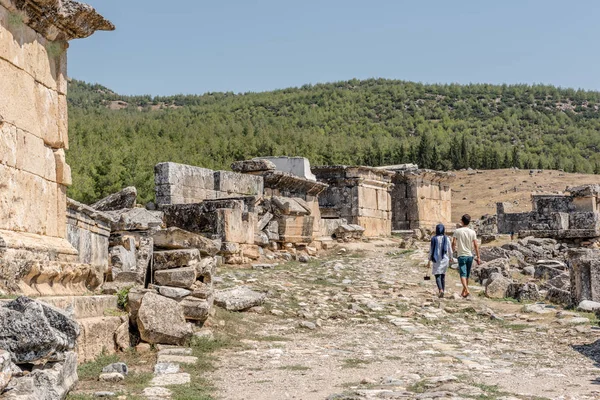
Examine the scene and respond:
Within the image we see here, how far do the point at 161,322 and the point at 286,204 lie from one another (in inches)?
359

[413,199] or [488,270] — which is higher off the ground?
[413,199]

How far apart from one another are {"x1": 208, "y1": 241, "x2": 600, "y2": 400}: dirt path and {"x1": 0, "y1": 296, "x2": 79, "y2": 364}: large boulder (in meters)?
1.54

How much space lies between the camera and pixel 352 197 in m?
22.6

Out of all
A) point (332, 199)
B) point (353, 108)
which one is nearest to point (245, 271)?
point (332, 199)

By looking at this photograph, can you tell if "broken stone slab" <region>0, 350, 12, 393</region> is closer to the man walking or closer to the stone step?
the stone step

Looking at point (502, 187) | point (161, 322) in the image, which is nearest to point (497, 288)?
point (161, 322)

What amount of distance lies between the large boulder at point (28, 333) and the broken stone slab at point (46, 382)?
0.09 meters

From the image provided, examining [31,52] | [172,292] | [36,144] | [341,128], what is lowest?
[172,292]

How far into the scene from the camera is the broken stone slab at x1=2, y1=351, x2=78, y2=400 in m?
3.71

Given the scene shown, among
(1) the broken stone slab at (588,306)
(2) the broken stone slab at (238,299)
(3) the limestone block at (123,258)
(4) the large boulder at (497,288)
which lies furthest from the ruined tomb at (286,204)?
(1) the broken stone slab at (588,306)

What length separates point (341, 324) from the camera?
9.46m

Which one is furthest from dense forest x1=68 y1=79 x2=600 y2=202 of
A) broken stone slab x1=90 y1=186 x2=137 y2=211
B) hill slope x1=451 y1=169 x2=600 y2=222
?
broken stone slab x1=90 y1=186 x2=137 y2=211

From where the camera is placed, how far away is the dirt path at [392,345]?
556 cm

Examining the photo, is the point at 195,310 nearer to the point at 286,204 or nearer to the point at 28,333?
the point at 28,333
